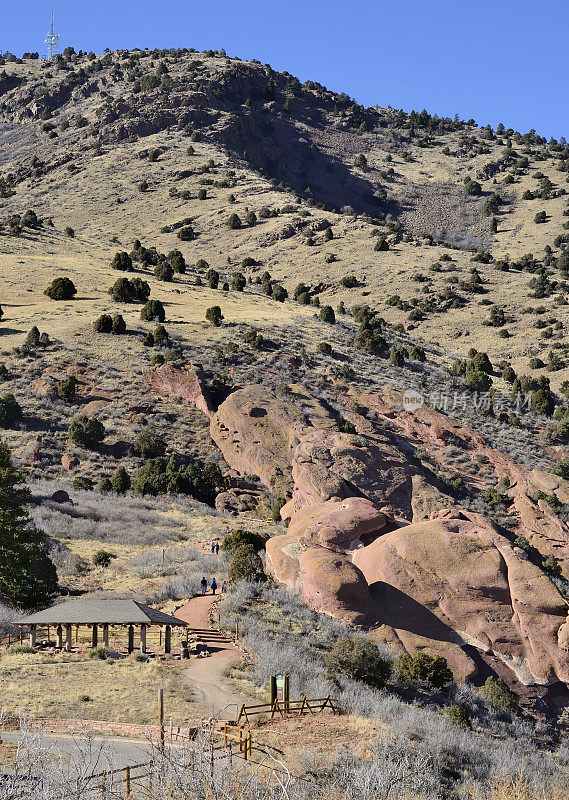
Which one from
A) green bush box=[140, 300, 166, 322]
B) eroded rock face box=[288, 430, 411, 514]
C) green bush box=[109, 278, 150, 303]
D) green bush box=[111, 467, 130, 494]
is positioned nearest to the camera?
eroded rock face box=[288, 430, 411, 514]

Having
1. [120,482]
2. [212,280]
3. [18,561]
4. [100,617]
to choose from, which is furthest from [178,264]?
[100,617]

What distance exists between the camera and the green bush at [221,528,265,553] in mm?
32469

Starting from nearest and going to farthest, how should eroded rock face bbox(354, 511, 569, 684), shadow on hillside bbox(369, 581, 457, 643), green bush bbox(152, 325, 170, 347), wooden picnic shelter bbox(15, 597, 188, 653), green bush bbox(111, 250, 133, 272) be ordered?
wooden picnic shelter bbox(15, 597, 188, 653)
eroded rock face bbox(354, 511, 569, 684)
shadow on hillside bbox(369, 581, 457, 643)
green bush bbox(152, 325, 170, 347)
green bush bbox(111, 250, 133, 272)

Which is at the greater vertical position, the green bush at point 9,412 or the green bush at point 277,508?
the green bush at point 9,412

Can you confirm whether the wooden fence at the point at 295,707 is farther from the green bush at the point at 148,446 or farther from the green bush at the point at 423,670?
the green bush at the point at 148,446

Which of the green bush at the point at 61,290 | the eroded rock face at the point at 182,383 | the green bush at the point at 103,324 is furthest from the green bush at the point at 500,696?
the green bush at the point at 61,290

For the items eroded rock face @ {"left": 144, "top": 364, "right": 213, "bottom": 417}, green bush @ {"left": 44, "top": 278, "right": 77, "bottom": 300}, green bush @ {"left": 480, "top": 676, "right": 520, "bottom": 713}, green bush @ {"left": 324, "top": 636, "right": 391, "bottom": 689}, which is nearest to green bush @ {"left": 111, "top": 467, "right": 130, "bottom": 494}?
eroded rock face @ {"left": 144, "top": 364, "right": 213, "bottom": 417}

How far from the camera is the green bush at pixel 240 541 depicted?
107ft

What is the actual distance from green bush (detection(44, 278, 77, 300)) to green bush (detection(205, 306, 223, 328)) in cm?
1264

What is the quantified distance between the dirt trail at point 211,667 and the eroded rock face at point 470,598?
5951 mm

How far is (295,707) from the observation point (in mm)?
17484

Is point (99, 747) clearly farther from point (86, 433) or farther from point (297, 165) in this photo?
point (297, 165)

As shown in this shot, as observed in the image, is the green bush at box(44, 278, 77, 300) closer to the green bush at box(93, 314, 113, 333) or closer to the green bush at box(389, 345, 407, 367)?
the green bush at box(93, 314, 113, 333)

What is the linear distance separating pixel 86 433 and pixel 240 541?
15.6m
